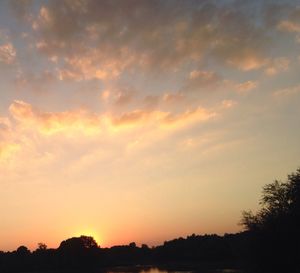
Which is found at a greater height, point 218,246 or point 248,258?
point 218,246

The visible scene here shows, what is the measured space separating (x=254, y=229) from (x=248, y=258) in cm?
642

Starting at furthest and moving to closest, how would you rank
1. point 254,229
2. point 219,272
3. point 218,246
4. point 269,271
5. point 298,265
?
point 218,246, point 219,272, point 254,229, point 269,271, point 298,265

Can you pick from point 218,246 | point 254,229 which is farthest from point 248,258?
point 218,246

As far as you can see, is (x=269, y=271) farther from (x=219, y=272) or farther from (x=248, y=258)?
(x=219, y=272)

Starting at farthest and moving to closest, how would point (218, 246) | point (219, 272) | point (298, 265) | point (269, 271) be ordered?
point (218, 246) → point (219, 272) → point (269, 271) → point (298, 265)

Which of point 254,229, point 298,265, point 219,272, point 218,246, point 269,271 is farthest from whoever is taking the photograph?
point 218,246

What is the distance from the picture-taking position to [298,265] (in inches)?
→ 2889

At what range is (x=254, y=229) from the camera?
88000 millimetres

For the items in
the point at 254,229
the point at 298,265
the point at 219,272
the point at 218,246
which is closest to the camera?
the point at 298,265

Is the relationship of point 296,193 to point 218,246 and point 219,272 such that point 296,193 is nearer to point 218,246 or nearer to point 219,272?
point 219,272

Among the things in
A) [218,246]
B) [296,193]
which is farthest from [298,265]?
[218,246]

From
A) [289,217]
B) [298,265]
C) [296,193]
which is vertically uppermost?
[296,193]

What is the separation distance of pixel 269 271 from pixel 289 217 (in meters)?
11.8

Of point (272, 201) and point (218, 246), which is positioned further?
point (218, 246)
